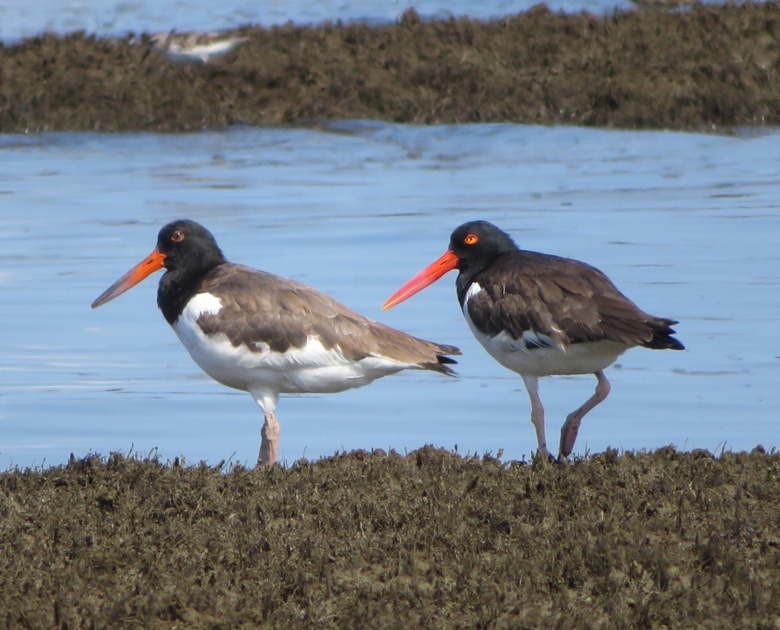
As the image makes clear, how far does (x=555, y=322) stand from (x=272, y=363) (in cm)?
176

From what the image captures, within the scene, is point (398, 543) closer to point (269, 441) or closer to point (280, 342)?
point (269, 441)

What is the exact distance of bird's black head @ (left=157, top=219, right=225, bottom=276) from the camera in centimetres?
974

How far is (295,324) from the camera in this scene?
9102 mm

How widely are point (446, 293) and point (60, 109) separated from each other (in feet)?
41.1

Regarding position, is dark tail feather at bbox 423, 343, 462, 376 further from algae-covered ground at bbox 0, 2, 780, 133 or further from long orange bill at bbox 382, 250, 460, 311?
algae-covered ground at bbox 0, 2, 780, 133

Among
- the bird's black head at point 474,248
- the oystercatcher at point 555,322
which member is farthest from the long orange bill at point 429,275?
the oystercatcher at point 555,322

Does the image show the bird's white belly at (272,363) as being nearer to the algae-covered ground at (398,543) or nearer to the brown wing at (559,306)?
the brown wing at (559,306)

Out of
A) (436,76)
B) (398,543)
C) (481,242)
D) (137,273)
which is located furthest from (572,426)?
(436,76)

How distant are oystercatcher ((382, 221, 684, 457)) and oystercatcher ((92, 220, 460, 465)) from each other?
0.43 m

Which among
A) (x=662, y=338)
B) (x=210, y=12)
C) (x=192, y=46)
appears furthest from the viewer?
(x=210, y=12)

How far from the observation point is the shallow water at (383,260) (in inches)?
383

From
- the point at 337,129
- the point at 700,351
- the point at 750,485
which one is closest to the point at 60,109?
the point at 337,129

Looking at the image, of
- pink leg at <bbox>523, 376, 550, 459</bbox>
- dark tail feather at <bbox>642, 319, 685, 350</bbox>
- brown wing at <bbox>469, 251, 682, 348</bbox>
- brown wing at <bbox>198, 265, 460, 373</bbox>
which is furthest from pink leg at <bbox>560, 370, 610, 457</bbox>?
brown wing at <bbox>198, 265, 460, 373</bbox>

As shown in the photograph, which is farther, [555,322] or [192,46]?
[192,46]
